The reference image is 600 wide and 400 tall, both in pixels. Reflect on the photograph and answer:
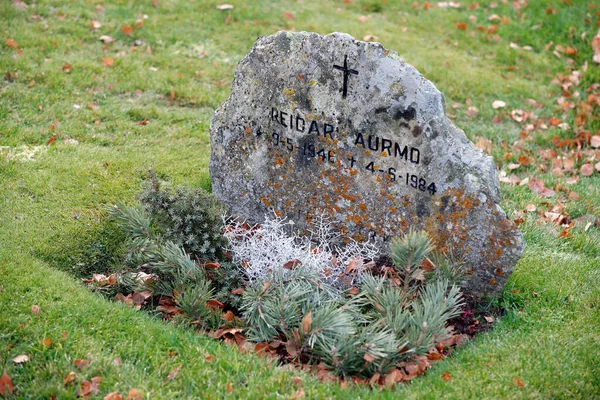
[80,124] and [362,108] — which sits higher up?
[362,108]

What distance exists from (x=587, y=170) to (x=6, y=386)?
5.52m

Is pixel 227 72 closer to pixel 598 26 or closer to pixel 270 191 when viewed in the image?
pixel 270 191

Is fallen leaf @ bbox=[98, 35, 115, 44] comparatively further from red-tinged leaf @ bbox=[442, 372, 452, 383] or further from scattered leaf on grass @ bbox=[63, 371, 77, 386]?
red-tinged leaf @ bbox=[442, 372, 452, 383]

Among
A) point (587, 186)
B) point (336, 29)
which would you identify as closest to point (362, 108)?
point (587, 186)

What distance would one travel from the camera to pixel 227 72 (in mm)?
7723

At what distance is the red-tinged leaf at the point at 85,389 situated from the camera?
3.33 meters

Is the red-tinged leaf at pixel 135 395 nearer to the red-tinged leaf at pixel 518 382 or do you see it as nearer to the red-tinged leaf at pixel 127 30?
the red-tinged leaf at pixel 518 382

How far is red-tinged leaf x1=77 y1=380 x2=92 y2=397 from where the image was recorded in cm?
333

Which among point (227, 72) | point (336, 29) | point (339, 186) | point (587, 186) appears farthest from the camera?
point (336, 29)

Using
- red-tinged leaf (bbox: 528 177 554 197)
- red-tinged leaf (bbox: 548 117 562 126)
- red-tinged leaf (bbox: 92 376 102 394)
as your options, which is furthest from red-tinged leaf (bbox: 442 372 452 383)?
red-tinged leaf (bbox: 548 117 562 126)

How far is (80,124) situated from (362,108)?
338 cm

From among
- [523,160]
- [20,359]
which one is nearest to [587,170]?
[523,160]

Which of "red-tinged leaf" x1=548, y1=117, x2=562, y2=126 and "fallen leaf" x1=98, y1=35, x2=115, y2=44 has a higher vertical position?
"fallen leaf" x1=98, y1=35, x2=115, y2=44

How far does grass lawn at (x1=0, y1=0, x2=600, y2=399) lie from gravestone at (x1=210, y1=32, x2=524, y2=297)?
617 mm
